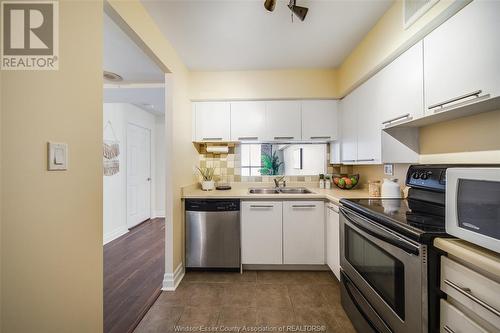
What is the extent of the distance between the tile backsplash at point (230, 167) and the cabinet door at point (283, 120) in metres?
0.62

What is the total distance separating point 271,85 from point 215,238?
6.62 feet

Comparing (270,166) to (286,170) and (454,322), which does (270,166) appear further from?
(454,322)

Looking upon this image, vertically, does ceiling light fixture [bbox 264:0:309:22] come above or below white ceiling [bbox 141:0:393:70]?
below

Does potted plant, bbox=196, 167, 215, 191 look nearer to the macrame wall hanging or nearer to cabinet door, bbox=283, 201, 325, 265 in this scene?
cabinet door, bbox=283, 201, 325, 265

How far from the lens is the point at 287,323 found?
5.43 feet

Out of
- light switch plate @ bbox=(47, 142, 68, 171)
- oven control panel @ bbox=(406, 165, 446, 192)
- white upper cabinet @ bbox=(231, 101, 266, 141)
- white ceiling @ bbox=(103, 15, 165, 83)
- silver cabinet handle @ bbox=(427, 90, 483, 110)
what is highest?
white ceiling @ bbox=(103, 15, 165, 83)

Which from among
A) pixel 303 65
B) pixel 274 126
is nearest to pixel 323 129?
pixel 274 126

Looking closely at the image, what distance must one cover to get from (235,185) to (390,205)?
1974 millimetres

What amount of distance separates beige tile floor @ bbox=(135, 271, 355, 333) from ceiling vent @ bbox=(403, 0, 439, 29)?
222 cm

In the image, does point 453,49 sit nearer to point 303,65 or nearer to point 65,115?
point 303,65

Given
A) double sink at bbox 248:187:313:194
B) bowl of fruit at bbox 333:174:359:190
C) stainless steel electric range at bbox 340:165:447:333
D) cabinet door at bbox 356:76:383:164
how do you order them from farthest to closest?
double sink at bbox 248:187:313:194, bowl of fruit at bbox 333:174:359:190, cabinet door at bbox 356:76:383:164, stainless steel electric range at bbox 340:165:447:333

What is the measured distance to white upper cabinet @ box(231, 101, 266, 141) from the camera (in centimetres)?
274

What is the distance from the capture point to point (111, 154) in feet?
11.9

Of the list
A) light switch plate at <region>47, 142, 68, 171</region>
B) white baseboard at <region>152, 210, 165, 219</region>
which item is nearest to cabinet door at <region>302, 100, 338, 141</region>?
light switch plate at <region>47, 142, 68, 171</region>
